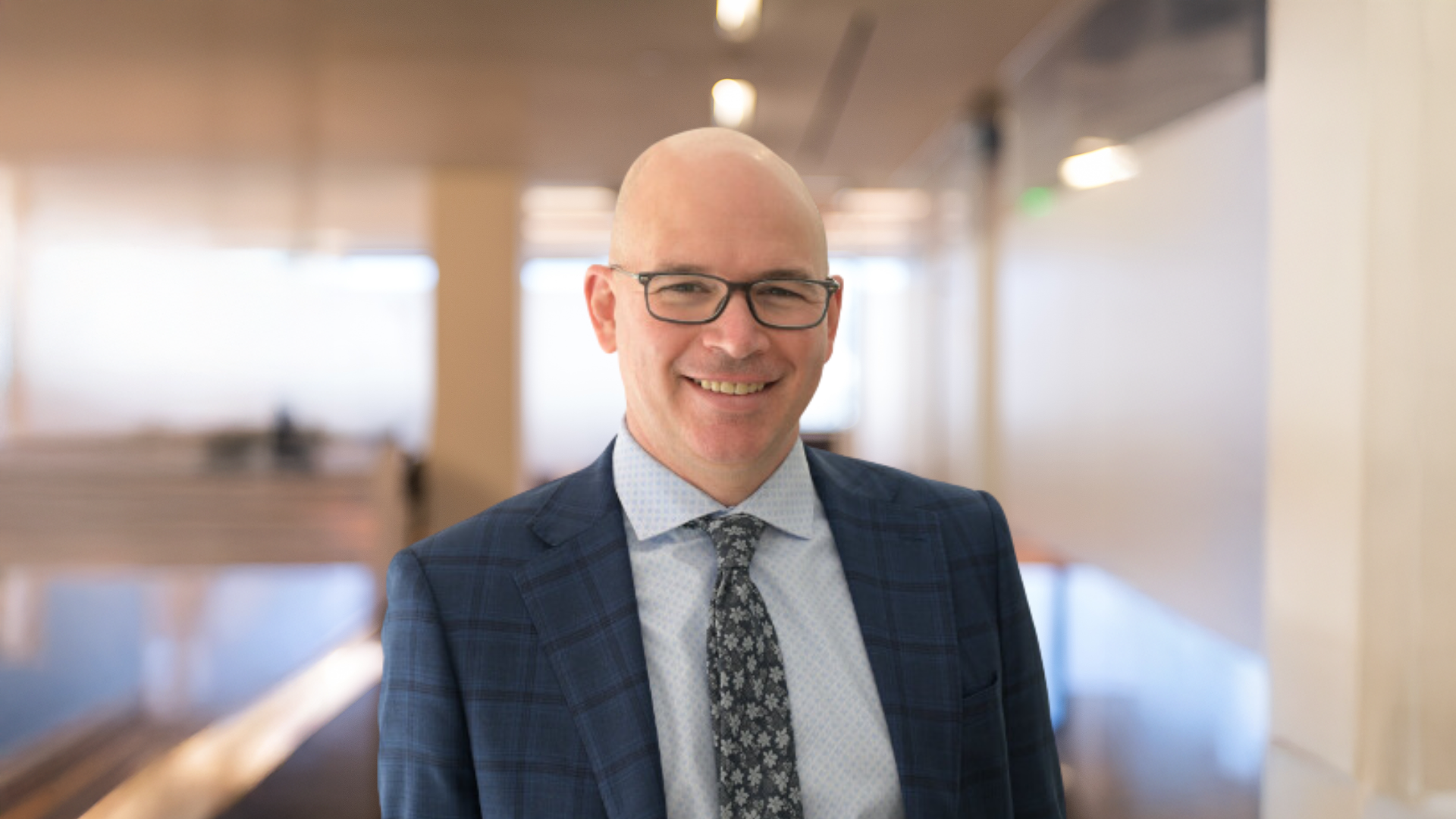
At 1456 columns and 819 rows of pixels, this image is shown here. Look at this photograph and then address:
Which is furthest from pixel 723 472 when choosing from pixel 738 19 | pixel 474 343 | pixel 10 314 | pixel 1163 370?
pixel 474 343

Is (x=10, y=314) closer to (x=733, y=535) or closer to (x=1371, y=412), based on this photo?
(x=733, y=535)

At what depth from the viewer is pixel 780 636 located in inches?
50.3

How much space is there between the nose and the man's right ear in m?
0.17

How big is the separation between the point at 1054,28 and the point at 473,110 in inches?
149

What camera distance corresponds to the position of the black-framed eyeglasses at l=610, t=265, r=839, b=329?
121 cm

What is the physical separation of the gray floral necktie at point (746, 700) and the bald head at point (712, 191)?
0.37m

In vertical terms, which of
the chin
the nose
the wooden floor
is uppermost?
the nose

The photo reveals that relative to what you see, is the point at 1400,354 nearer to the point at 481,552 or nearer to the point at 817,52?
the point at 481,552

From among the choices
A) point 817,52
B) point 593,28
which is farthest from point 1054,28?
point 593,28

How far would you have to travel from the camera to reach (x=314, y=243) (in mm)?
9164

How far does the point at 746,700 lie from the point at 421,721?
1.17 feet

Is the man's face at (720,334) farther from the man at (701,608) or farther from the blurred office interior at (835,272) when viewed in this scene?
the blurred office interior at (835,272)

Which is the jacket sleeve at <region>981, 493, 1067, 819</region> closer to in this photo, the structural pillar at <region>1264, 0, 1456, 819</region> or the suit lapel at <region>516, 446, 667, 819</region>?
the suit lapel at <region>516, 446, 667, 819</region>

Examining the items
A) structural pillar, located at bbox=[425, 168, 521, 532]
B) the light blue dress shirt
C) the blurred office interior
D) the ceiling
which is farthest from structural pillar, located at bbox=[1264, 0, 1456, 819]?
structural pillar, located at bbox=[425, 168, 521, 532]
